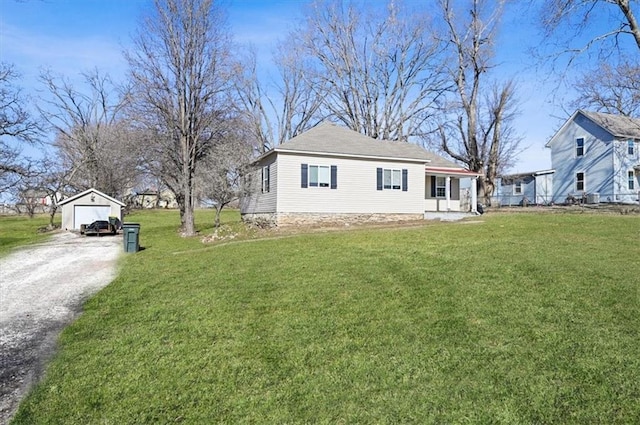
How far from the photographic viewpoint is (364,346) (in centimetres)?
477

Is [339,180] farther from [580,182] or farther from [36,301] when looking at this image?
[580,182]

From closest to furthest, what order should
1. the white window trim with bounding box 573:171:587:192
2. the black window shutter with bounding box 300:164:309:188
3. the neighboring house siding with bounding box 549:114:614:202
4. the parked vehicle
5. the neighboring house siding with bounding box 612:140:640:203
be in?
the black window shutter with bounding box 300:164:309:188
the parked vehicle
the neighboring house siding with bounding box 612:140:640:203
the neighboring house siding with bounding box 549:114:614:202
the white window trim with bounding box 573:171:587:192

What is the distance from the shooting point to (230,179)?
68.0 feet

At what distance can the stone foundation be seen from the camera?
18.6 meters

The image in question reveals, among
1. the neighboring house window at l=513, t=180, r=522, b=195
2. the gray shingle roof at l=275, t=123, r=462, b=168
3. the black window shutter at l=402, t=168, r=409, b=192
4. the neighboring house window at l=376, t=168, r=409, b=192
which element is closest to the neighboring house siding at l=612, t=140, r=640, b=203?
the neighboring house window at l=513, t=180, r=522, b=195

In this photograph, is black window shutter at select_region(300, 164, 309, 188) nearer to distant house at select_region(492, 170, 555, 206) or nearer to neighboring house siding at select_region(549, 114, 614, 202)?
distant house at select_region(492, 170, 555, 206)

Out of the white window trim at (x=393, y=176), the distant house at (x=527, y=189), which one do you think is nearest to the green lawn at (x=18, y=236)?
the white window trim at (x=393, y=176)

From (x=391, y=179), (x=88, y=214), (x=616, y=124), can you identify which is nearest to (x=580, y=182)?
(x=616, y=124)

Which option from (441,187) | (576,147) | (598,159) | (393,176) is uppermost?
(576,147)

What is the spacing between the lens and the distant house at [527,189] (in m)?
33.3

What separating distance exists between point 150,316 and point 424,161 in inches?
678

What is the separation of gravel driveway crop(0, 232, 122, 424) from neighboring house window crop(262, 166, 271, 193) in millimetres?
8018

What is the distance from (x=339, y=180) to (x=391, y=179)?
9.53ft

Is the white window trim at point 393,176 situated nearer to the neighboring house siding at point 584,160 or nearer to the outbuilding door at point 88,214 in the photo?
the outbuilding door at point 88,214
